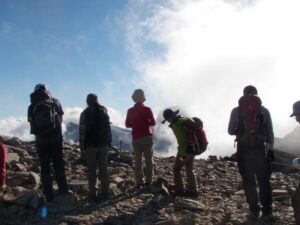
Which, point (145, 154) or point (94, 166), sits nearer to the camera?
point (94, 166)

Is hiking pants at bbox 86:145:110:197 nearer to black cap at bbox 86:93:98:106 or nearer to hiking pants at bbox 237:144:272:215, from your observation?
black cap at bbox 86:93:98:106

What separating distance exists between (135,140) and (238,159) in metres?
3.30

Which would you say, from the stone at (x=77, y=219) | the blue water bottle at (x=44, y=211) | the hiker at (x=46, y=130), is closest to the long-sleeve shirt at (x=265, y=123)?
the stone at (x=77, y=219)

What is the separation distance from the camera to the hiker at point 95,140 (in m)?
10.1

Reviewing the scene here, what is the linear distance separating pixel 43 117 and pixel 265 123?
5309 mm

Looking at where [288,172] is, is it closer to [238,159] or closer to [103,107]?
[238,159]

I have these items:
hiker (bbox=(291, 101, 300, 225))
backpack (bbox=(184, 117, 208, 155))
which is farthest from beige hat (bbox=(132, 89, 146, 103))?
hiker (bbox=(291, 101, 300, 225))

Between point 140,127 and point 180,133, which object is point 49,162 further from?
point 180,133

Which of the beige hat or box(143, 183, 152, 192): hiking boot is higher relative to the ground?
the beige hat

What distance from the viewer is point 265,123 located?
884 cm

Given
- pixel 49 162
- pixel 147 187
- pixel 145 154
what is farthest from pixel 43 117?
pixel 147 187

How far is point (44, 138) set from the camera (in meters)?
9.88

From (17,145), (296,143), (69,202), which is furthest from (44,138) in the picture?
(296,143)

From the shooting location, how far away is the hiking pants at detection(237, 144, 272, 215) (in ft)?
28.8
